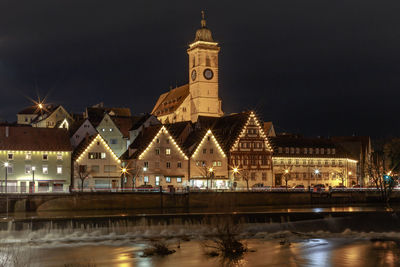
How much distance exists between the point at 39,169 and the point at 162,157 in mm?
18279

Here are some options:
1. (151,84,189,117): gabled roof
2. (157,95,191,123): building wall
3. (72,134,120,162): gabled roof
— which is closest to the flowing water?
(72,134,120,162): gabled roof

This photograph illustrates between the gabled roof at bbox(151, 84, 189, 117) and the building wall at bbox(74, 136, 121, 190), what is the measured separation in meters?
62.9

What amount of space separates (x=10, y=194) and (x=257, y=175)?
4830cm

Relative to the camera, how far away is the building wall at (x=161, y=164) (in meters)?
106

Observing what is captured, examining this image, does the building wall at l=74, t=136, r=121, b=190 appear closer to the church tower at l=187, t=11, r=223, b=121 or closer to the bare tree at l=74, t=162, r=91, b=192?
the bare tree at l=74, t=162, r=91, b=192

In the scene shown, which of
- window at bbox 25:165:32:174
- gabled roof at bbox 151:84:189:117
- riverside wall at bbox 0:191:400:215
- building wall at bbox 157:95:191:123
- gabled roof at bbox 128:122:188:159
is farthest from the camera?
gabled roof at bbox 151:84:189:117

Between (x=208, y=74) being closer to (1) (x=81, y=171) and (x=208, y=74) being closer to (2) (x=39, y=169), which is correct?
(1) (x=81, y=171)

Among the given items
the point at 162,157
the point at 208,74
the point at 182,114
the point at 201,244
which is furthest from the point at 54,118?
the point at 201,244

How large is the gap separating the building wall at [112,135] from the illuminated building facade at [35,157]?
16350 millimetres

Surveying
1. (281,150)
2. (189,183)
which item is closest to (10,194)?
(189,183)

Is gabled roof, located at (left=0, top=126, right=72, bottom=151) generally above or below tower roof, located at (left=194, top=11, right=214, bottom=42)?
below

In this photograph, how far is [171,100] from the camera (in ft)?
570

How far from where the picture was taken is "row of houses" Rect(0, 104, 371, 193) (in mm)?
100250

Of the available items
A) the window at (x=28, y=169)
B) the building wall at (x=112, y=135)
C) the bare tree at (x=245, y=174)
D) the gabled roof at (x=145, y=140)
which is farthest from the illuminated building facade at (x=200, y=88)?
the window at (x=28, y=169)
